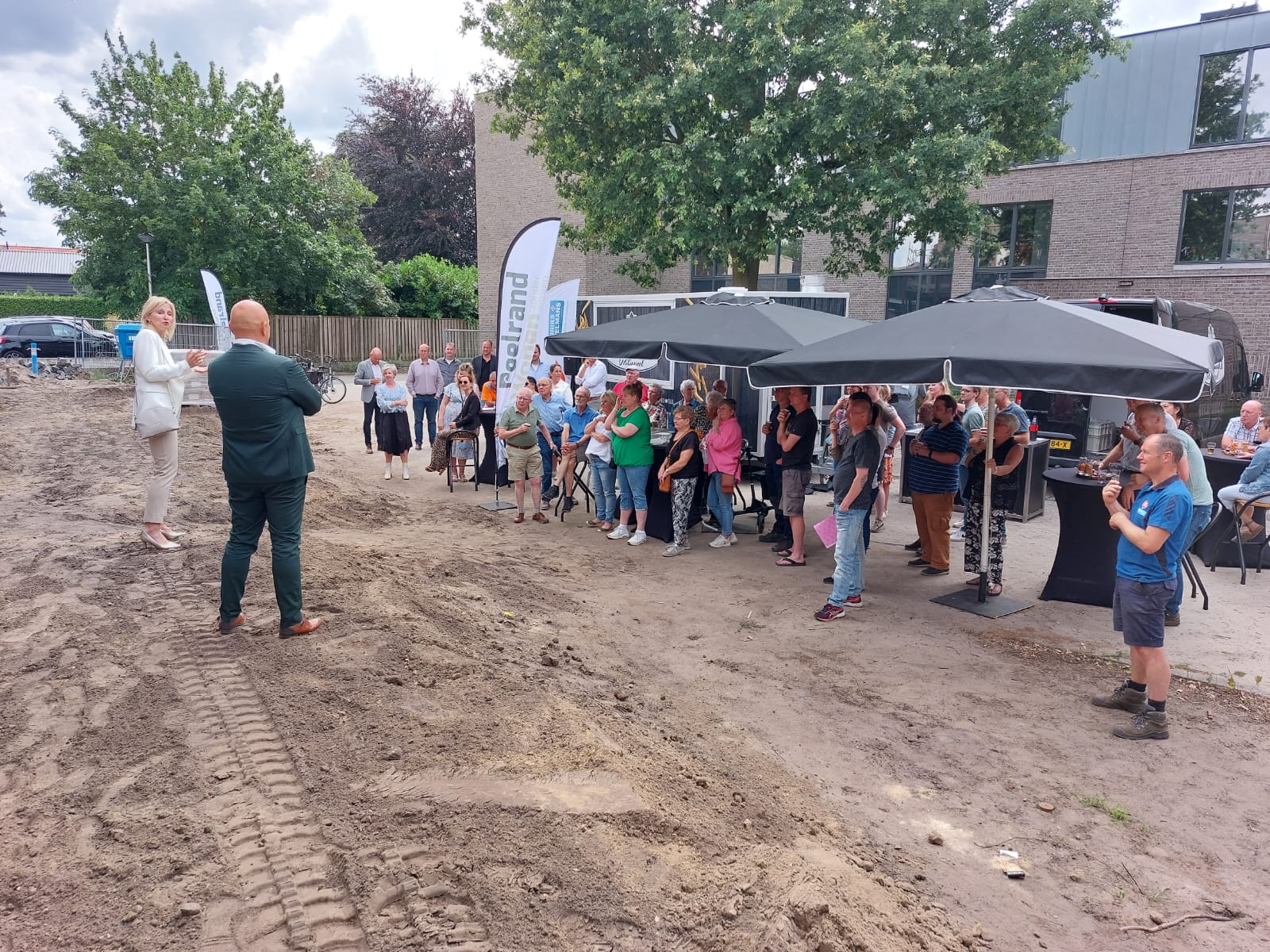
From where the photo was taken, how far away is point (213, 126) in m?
29.4

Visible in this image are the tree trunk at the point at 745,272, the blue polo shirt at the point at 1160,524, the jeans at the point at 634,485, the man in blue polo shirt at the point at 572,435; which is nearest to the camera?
the blue polo shirt at the point at 1160,524

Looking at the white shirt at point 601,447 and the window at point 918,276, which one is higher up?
the window at point 918,276

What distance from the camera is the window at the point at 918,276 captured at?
23875 mm

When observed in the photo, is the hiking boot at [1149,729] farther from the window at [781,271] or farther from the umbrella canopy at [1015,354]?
the window at [781,271]

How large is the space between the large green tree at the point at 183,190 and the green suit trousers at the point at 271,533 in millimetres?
26590

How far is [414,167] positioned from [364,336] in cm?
1171

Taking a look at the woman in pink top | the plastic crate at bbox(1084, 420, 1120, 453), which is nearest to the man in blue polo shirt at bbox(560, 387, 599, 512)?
the woman in pink top

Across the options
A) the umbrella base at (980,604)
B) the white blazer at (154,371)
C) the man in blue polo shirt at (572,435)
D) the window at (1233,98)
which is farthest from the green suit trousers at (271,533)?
the window at (1233,98)

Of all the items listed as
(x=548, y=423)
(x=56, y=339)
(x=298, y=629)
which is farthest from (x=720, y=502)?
(x=56, y=339)

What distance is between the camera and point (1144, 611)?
4809 mm

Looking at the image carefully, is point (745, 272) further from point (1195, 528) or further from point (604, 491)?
point (1195, 528)

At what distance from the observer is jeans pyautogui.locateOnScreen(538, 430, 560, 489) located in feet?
37.3

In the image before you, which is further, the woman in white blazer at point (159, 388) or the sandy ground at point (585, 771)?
the woman in white blazer at point (159, 388)

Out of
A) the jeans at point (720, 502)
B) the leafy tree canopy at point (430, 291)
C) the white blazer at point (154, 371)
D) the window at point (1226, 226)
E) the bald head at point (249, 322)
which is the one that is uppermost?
the window at point (1226, 226)
